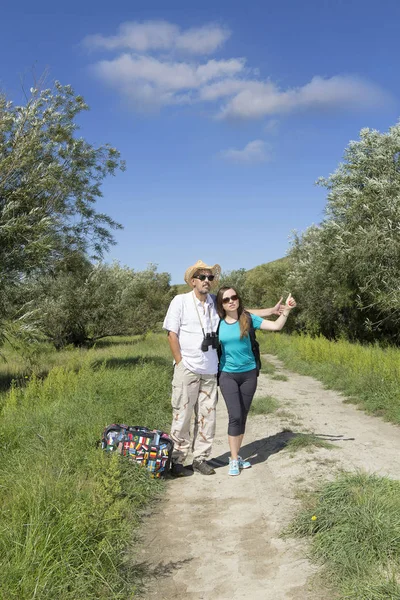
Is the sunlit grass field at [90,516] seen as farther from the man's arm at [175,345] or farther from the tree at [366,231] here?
the tree at [366,231]

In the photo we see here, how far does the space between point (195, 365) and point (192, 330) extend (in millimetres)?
381

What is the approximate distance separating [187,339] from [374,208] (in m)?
12.8

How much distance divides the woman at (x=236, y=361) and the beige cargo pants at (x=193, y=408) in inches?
7.2

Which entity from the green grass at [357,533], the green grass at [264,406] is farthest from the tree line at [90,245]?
the green grass at [357,533]

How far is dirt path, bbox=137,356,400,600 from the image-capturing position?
3270mm

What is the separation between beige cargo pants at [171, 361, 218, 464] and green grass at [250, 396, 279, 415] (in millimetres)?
3287

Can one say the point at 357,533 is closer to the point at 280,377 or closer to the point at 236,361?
the point at 236,361

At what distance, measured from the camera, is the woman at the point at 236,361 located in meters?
5.50

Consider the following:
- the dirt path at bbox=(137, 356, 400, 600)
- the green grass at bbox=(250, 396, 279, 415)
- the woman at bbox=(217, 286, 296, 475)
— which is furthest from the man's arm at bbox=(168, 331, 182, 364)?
the green grass at bbox=(250, 396, 279, 415)

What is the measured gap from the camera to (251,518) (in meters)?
4.26

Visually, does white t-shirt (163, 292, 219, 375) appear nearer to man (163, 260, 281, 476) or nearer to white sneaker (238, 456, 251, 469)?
man (163, 260, 281, 476)

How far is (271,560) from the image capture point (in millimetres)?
3518

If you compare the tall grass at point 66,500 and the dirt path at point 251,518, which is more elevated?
the tall grass at point 66,500

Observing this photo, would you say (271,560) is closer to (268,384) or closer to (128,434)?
(128,434)
